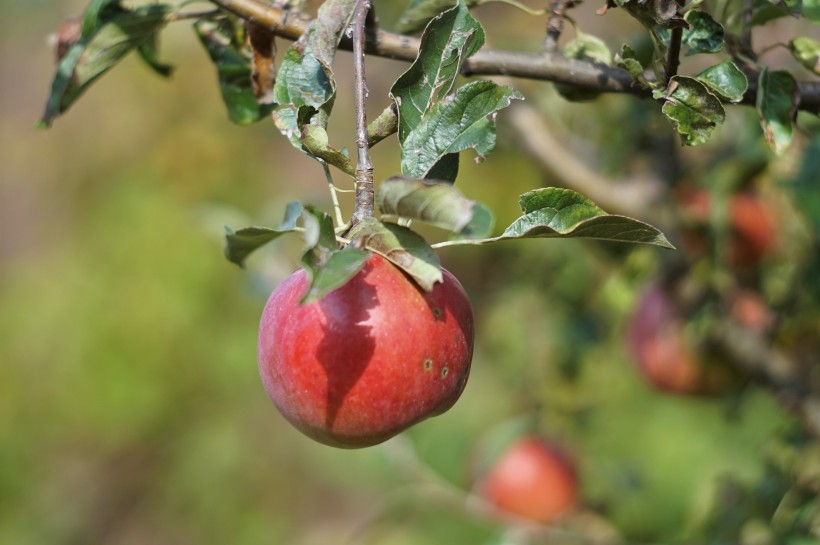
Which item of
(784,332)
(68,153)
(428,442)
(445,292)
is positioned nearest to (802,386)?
(784,332)

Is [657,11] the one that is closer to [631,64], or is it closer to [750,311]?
[631,64]

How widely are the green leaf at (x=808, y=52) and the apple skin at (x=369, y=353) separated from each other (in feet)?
0.91

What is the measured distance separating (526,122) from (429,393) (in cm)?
→ 75

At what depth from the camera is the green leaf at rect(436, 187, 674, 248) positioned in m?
0.42

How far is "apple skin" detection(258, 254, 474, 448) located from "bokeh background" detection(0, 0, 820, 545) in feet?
2.42

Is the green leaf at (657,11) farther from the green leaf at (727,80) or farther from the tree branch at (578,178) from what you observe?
the tree branch at (578,178)

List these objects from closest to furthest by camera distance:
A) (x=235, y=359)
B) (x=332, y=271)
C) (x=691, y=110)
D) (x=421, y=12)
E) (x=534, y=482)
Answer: (x=332, y=271) < (x=691, y=110) < (x=421, y=12) < (x=534, y=482) < (x=235, y=359)

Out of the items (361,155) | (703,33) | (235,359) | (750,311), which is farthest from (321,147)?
(235,359)

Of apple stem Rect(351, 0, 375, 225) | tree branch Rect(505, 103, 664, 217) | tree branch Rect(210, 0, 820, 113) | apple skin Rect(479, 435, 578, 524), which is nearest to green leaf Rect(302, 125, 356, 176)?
apple stem Rect(351, 0, 375, 225)

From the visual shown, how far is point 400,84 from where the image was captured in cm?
47

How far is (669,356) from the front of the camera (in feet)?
3.78

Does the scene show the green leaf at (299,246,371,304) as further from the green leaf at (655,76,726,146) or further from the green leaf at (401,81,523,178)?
the green leaf at (655,76,726,146)

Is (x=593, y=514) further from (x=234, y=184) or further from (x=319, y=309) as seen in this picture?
(x=234, y=184)

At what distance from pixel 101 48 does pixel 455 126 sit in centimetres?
30
